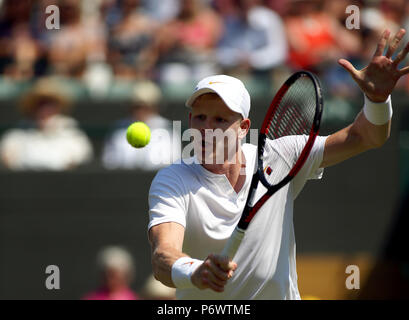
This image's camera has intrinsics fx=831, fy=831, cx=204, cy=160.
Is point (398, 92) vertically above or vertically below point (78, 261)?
above

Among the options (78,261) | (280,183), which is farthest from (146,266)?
(280,183)

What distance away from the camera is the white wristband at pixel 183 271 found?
12.1 feet

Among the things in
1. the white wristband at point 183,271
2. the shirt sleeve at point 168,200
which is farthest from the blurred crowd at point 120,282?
the white wristband at point 183,271

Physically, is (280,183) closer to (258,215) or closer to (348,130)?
(258,215)

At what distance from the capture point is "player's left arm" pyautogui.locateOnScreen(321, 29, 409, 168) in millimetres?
4277

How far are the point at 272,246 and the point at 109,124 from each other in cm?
456

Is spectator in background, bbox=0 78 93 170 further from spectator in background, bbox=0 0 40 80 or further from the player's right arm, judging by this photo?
the player's right arm

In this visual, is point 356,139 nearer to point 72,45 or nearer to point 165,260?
point 165,260

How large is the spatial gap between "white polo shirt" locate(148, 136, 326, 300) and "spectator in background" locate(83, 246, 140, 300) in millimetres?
3224

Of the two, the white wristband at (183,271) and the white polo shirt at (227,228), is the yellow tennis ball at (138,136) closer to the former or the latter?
the white polo shirt at (227,228)

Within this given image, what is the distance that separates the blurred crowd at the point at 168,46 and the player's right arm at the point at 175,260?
434 centimetres

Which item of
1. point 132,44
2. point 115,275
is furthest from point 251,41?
point 115,275

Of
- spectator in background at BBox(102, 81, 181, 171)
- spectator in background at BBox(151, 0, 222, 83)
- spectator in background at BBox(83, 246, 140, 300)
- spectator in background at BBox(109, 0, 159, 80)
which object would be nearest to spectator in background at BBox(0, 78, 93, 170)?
spectator in background at BBox(102, 81, 181, 171)
